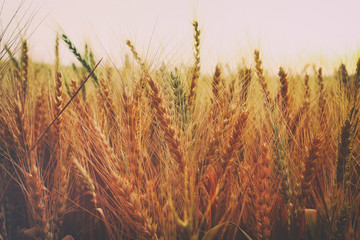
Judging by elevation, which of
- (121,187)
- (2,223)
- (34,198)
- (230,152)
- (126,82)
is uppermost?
→ (126,82)

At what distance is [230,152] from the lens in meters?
0.86

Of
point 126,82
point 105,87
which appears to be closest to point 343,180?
point 126,82

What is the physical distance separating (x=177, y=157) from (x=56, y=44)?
1.39 metres

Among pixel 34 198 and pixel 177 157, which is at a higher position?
pixel 177 157

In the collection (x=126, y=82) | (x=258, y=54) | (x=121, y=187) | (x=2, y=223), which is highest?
(x=258, y=54)

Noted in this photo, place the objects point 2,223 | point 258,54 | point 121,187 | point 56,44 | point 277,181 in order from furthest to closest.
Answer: point 56,44
point 258,54
point 2,223
point 277,181
point 121,187

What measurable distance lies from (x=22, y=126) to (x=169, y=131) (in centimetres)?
71

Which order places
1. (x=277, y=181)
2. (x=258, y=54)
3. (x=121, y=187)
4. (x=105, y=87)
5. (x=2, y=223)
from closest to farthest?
(x=121, y=187), (x=277, y=181), (x=2, y=223), (x=105, y=87), (x=258, y=54)

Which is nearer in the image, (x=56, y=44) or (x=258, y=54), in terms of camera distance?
→ (x=258, y=54)

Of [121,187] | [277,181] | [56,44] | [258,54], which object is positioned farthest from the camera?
[56,44]

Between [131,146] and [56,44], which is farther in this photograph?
[56,44]

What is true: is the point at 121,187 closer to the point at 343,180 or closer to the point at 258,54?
the point at 343,180

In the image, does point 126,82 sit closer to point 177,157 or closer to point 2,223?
point 177,157

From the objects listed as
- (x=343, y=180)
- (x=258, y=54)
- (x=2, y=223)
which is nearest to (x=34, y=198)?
(x=2, y=223)
